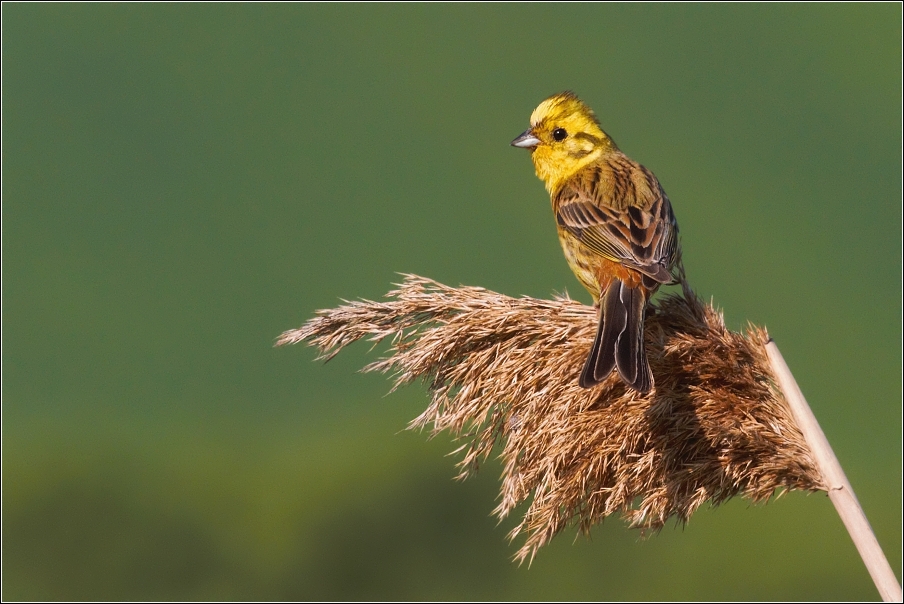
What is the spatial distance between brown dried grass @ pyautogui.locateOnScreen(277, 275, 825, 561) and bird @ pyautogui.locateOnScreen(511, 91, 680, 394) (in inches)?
4.6

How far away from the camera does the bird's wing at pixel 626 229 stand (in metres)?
3.64

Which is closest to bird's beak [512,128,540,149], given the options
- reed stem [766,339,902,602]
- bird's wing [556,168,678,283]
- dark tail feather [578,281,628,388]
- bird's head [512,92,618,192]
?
bird's head [512,92,618,192]

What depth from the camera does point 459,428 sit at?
2.86 meters

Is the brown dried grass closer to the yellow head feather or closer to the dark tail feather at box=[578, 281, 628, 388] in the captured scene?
the dark tail feather at box=[578, 281, 628, 388]

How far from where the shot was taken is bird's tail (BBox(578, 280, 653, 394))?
8.70ft

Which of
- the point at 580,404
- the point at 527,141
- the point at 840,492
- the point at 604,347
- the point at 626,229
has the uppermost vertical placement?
the point at 527,141

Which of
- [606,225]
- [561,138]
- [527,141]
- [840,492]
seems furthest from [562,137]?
[840,492]

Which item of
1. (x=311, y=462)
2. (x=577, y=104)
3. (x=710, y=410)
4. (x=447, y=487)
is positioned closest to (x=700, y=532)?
(x=447, y=487)

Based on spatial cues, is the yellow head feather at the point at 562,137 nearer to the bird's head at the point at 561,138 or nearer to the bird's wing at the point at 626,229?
the bird's head at the point at 561,138

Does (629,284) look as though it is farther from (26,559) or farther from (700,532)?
(26,559)

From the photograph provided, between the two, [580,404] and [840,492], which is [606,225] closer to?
[580,404]

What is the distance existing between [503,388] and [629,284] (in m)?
0.96

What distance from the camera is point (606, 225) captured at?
396cm

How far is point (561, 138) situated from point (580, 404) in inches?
86.3
